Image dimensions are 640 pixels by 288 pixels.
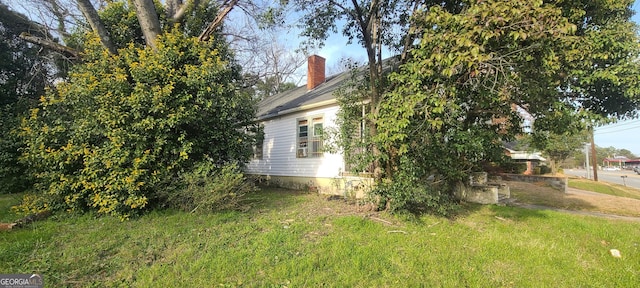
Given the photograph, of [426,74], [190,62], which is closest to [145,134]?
[190,62]

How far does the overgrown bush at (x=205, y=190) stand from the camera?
6590 mm

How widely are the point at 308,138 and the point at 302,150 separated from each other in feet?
2.10

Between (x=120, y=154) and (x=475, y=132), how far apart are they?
7.64 meters

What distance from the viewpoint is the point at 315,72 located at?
15.3 meters

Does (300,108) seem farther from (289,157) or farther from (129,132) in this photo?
(129,132)

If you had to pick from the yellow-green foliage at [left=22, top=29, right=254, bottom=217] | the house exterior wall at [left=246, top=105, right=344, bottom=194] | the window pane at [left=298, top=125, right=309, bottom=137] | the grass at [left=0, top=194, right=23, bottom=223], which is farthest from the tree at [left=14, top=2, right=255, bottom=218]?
the window pane at [left=298, top=125, right=309, bottom=137]

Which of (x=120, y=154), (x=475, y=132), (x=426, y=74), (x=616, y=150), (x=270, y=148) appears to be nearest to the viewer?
(x=426, y=74)

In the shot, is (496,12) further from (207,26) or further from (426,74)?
(207,26)

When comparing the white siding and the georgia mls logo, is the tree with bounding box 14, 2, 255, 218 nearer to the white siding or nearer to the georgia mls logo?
the georgia mls logo

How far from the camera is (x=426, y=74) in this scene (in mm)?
5262

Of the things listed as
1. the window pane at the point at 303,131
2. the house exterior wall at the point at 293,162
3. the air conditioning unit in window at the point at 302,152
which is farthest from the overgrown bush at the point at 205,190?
the window pane at the point at 303,131

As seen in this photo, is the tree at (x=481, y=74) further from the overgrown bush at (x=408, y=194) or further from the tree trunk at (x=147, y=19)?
the tree trunk at (x=147, y=19)

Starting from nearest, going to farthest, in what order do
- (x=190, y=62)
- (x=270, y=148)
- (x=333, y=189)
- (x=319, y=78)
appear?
1. (x=190, y=62)
2. (x=333, y=189)
3. (x=270, y=148)
4. (x=319, y=78)

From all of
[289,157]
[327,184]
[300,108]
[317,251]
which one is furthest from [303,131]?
[317,251]
